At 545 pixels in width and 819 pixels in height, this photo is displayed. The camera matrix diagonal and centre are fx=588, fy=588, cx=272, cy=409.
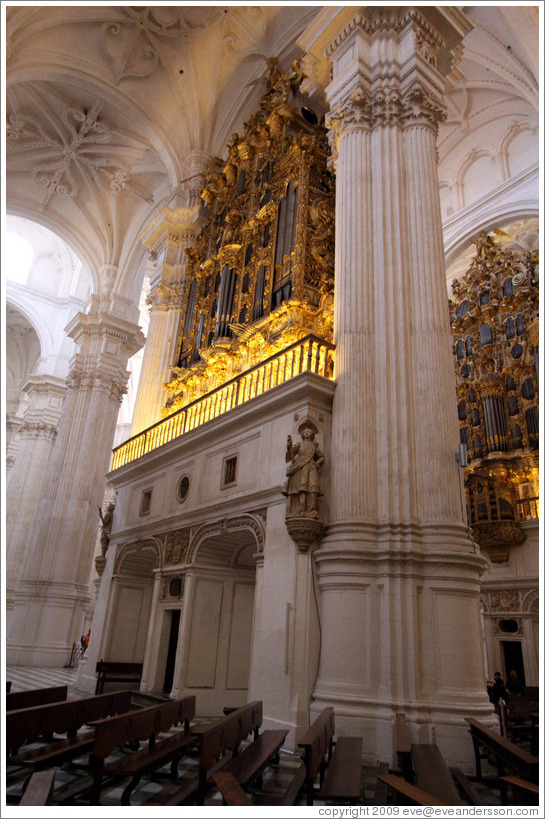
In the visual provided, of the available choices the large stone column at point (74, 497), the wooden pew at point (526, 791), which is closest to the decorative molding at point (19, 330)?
the large stone column at point (74, 497)

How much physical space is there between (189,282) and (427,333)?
8324 mm

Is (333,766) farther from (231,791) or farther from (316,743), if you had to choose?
(231,791)

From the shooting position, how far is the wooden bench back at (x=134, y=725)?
445cm

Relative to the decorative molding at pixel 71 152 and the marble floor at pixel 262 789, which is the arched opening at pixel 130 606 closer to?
the marble floor at pixel 262 789

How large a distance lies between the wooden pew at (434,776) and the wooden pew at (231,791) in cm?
137

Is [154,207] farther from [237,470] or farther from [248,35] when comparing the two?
[237,470]

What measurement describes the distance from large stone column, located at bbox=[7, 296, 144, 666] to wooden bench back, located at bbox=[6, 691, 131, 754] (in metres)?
11.8

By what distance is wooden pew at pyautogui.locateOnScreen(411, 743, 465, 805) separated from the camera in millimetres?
3982

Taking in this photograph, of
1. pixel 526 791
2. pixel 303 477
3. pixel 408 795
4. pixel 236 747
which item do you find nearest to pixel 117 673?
pixel 303 477

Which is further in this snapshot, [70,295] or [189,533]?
[70,295]

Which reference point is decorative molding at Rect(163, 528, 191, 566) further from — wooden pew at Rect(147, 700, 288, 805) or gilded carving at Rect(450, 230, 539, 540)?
gilded carving at Rect(450, 230, 539, 540)

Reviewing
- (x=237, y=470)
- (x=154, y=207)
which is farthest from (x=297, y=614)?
(x=154, y=207)

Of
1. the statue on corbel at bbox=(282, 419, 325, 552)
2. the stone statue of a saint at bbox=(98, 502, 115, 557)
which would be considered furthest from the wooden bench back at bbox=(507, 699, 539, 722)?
the stone statue of a saint at bbox=(98, 502, 115, 557)

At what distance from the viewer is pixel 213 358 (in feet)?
40.2
